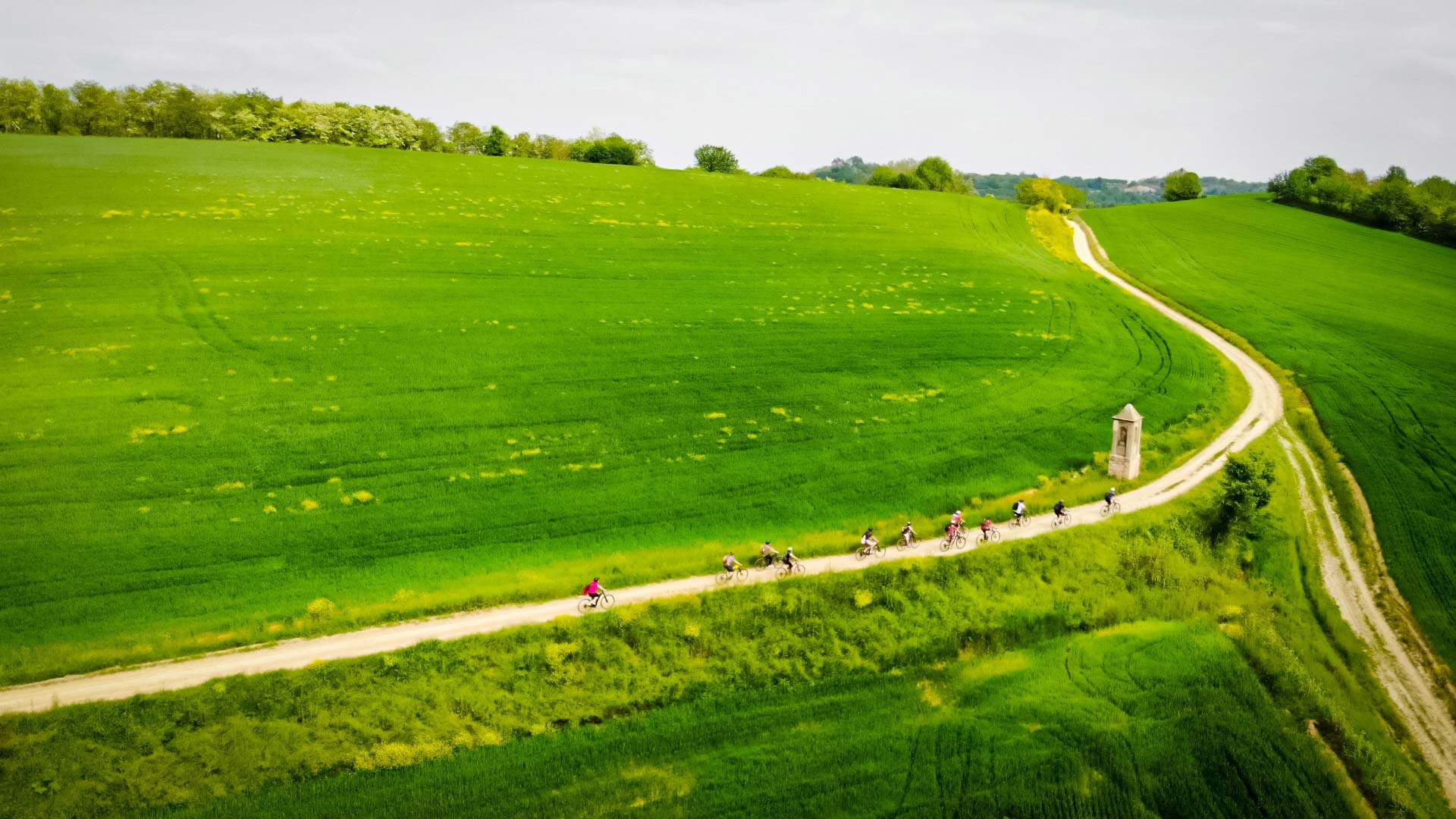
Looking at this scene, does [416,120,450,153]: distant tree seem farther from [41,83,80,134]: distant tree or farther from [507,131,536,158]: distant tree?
[41,83,80,134]: distant tree

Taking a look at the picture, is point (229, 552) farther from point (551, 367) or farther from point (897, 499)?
point (897, 499)

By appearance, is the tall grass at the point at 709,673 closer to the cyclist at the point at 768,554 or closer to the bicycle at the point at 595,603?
the bicycle at the point at 595,603

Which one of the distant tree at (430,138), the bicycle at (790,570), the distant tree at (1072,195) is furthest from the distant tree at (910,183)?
the bicycle at (790,570)

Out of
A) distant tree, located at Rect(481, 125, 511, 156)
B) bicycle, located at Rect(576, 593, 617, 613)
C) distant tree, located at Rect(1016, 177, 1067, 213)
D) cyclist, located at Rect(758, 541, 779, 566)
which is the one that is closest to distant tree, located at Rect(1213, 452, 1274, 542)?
cyclist, located at Rect(758, 541, 779, 566)

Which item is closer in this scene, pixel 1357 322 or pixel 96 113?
pixel 1357 322

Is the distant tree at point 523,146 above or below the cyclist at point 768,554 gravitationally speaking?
above

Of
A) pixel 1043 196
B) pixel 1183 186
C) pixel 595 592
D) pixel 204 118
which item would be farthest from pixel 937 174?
pixel 595 592

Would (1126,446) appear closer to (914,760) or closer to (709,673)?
(914,760)
